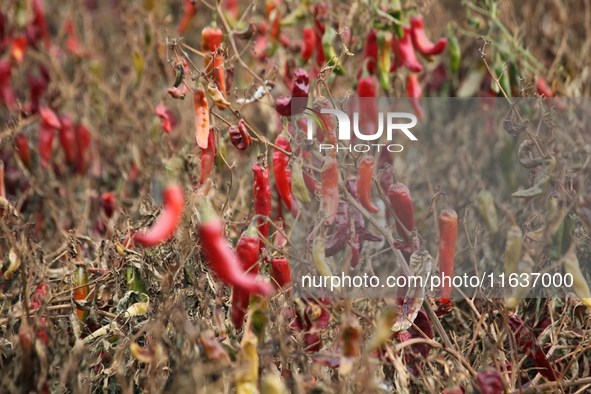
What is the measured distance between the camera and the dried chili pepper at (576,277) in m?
1.98

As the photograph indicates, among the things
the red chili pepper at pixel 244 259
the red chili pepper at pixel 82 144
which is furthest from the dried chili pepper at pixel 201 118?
the red chili pepper at pixel 82 144

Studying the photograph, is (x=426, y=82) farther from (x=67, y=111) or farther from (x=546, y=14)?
(x=67, y=111)

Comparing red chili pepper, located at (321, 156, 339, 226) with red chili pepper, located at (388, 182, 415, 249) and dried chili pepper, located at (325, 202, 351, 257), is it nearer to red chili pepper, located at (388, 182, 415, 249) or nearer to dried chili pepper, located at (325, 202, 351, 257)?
dried chili pepper, located at (325, 202, 351, 257)

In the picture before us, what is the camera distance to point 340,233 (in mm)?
2100

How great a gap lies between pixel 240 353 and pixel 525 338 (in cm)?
94

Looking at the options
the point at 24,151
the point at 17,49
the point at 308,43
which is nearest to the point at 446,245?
the point at 308,43

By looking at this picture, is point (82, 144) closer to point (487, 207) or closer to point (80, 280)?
point (80, 280)

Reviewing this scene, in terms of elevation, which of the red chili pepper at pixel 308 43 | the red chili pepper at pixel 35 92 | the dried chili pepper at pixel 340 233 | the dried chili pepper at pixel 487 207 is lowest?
the red chili pepper at pixel 35 92

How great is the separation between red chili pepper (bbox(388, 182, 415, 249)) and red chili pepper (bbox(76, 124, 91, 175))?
85.7 inches

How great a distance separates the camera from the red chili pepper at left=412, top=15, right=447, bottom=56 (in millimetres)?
2980

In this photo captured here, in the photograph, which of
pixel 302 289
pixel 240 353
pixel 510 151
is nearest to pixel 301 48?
pixel 510 151

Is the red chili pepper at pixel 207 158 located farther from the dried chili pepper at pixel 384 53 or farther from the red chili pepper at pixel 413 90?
the red chili pepper at pixel 413 90

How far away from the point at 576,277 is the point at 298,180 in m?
0.93

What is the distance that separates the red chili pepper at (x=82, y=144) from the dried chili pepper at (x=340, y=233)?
206 cm
